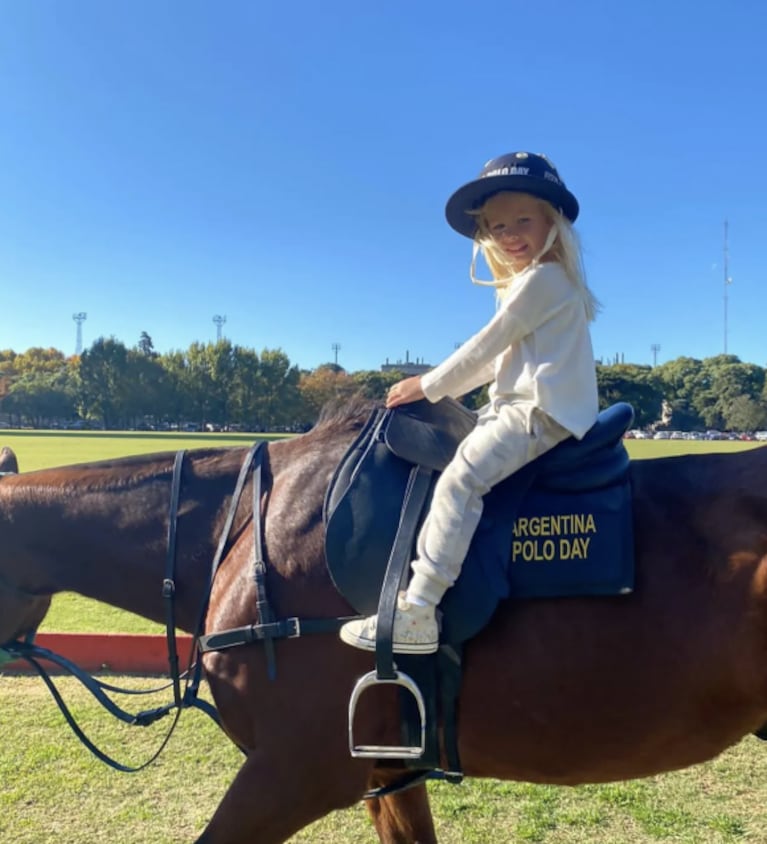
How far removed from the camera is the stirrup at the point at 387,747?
2123mm

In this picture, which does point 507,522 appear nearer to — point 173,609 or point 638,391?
point 173,609

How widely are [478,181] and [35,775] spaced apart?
4.24 meters

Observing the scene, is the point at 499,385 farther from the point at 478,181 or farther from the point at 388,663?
the point at 388,663

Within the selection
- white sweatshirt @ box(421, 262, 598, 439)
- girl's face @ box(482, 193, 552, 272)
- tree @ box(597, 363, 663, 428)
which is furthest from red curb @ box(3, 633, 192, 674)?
tree @ box(597, 363, 663, 428)

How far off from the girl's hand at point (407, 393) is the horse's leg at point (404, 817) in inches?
66.0

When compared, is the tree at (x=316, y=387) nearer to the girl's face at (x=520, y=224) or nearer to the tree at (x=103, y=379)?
the tree at (x=103, y=379)

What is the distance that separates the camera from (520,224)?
8.33 feet

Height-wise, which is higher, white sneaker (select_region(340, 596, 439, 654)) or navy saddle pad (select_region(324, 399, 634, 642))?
navy saddle pad (select_region(324, 399, 634, 642))

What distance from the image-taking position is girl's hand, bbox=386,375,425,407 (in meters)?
2.50

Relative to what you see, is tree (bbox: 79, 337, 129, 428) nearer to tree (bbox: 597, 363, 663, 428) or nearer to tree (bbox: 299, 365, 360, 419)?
tree (bbox: 299, 365, 360, 419)

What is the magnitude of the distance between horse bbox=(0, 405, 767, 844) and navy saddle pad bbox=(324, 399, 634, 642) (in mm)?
81

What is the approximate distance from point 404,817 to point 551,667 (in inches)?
50.3

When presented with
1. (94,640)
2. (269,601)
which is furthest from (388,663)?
(94,640)

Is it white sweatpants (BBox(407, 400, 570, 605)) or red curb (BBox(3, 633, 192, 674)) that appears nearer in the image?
white sweatpants (BBox(407, 400, 570, 605))
